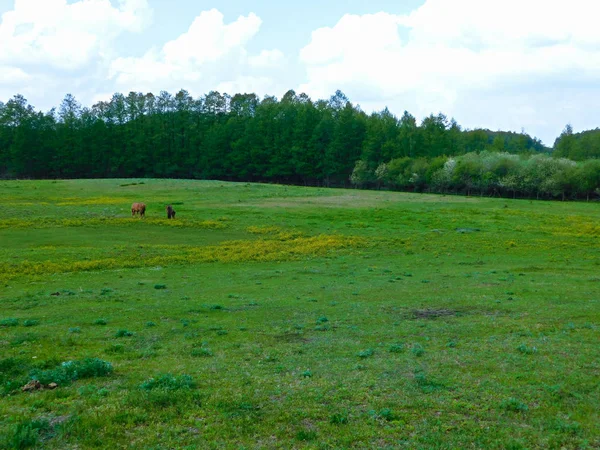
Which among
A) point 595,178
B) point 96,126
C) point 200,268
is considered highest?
point 96,126

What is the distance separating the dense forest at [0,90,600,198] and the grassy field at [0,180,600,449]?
86.2 m

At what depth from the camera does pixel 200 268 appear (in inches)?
1344

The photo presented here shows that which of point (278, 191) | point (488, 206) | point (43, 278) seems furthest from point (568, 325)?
point (278, 191)

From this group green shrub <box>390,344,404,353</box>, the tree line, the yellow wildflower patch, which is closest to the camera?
green shrub <box>390,344,404,353</box>

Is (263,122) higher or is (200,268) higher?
(263,122)

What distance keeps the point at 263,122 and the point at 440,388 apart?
137554 mm

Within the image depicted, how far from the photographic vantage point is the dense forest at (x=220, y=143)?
435ft

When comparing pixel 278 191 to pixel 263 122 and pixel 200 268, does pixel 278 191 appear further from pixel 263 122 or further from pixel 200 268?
pixel 263 122

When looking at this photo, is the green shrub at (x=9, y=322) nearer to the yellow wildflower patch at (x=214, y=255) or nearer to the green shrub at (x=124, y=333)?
the green shrub at (x=124, y=333)

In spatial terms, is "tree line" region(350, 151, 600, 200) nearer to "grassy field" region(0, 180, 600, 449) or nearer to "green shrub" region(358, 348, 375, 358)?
"grassy field" region(0, 180, 600, 449)

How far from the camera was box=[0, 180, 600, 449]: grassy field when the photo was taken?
30.3 feet

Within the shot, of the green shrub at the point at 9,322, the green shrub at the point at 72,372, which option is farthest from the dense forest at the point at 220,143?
the green shrub at the point at 72,372

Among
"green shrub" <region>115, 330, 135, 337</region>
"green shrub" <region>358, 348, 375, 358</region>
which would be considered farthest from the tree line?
"green shrub" <region>115, 330, 135, 337</region>

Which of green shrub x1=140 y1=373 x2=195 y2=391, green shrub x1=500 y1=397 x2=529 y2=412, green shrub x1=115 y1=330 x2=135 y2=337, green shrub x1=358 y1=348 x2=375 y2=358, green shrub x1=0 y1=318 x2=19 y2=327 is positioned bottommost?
green shrub x1=0 y1=318 x2=19 y2=327
